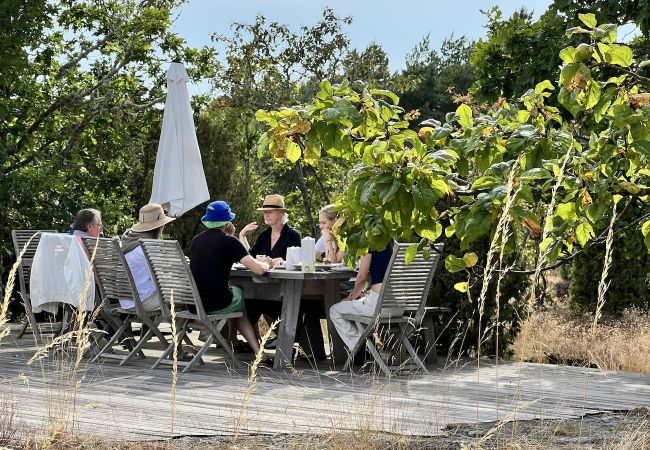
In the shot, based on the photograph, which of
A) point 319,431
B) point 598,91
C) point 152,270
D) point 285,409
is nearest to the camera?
point 598,91

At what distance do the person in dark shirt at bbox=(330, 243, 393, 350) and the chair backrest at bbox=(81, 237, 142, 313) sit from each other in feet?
5.21

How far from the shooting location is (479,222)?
3.85 meters

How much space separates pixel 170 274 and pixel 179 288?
14 centimetres

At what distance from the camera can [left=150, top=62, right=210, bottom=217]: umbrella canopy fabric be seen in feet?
37.4

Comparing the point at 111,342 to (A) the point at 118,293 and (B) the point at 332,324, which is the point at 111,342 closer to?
(A) the point at 118,293

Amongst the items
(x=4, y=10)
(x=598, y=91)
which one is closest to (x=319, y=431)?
(x=598, y=91)

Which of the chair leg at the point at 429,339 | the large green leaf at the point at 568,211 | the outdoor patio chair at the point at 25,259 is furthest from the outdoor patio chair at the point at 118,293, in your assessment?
the large green leaf at the point at 568,211

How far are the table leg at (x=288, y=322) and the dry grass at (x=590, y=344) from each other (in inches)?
70.3

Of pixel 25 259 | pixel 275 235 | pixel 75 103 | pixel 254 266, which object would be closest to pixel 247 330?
pixel 254 266

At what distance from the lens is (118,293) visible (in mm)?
8734

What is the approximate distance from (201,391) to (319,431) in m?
1.71

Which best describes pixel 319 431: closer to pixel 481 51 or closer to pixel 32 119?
pixel 481 51

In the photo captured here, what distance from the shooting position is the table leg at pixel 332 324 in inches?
340

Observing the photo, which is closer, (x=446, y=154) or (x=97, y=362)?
(x=446, y=154)
